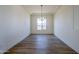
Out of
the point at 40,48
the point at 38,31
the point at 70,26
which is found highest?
the point at 70,26

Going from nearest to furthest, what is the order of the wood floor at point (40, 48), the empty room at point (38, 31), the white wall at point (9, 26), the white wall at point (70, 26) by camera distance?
the wood floor at point (40, 48), the empty room at point (38, 31), the white wall at point (9, 26), the white wall at point (70, 26)

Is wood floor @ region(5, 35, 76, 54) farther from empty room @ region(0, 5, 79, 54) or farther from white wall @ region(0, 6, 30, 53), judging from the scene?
white wall @ region(0, 6, 30, 53)

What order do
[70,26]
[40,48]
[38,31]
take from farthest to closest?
[70,26] → [38,31] → [40,48]

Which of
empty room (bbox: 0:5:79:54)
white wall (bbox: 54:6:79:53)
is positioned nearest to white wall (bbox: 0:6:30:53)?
empty room (bbox: 0:5:79:54)

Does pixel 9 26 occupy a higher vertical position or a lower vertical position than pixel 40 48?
higher

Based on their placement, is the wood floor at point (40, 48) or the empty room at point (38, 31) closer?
the wood floor at point (40, 48)

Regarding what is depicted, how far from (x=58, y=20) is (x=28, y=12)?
5.18 feet

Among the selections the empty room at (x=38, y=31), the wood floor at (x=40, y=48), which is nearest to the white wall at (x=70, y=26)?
the empty room at (x=38, y=31)

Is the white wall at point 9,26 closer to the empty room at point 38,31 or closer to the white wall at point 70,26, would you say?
the empty room at point 38,31

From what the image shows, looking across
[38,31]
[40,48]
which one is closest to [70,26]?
[38,31]

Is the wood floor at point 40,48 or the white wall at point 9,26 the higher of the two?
the white wall at point 9,26

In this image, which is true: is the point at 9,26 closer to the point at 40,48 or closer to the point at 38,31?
the point at 38,31
